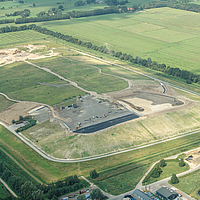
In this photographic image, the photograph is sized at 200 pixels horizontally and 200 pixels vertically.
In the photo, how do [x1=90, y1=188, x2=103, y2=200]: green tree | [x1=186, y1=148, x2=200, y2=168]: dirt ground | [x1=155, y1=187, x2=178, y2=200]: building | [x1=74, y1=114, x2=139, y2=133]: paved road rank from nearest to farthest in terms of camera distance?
[x1=90, y1=188, x2=103, y2=200]: green tree → [x1=155, y1=187, x2=178, y2=200]: building → [x1=186, y1=148, x2=200, y2=168]: dirt ground → [x1=74, y1=114, x2=139, y2=133]: paved road

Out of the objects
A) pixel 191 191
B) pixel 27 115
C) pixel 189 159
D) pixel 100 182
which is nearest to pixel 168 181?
pixel 191 191

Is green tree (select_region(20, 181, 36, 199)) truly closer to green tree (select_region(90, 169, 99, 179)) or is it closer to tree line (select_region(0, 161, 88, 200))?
tree line (select_region(0, 161, 88, 200))

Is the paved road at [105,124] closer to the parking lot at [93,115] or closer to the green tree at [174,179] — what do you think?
the parking lot at [93,115]

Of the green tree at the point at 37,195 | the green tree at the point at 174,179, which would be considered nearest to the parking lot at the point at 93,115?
the green tree at the point at 174,179

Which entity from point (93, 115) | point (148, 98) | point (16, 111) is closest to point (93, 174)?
point (93, 115)

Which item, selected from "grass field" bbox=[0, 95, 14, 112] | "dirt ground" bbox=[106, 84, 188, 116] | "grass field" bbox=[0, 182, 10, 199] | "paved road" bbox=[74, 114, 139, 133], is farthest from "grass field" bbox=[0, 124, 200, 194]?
"grass field" bbox=[0, 95, 14, 112]

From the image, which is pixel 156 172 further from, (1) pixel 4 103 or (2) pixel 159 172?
(1) pixel 4 103
